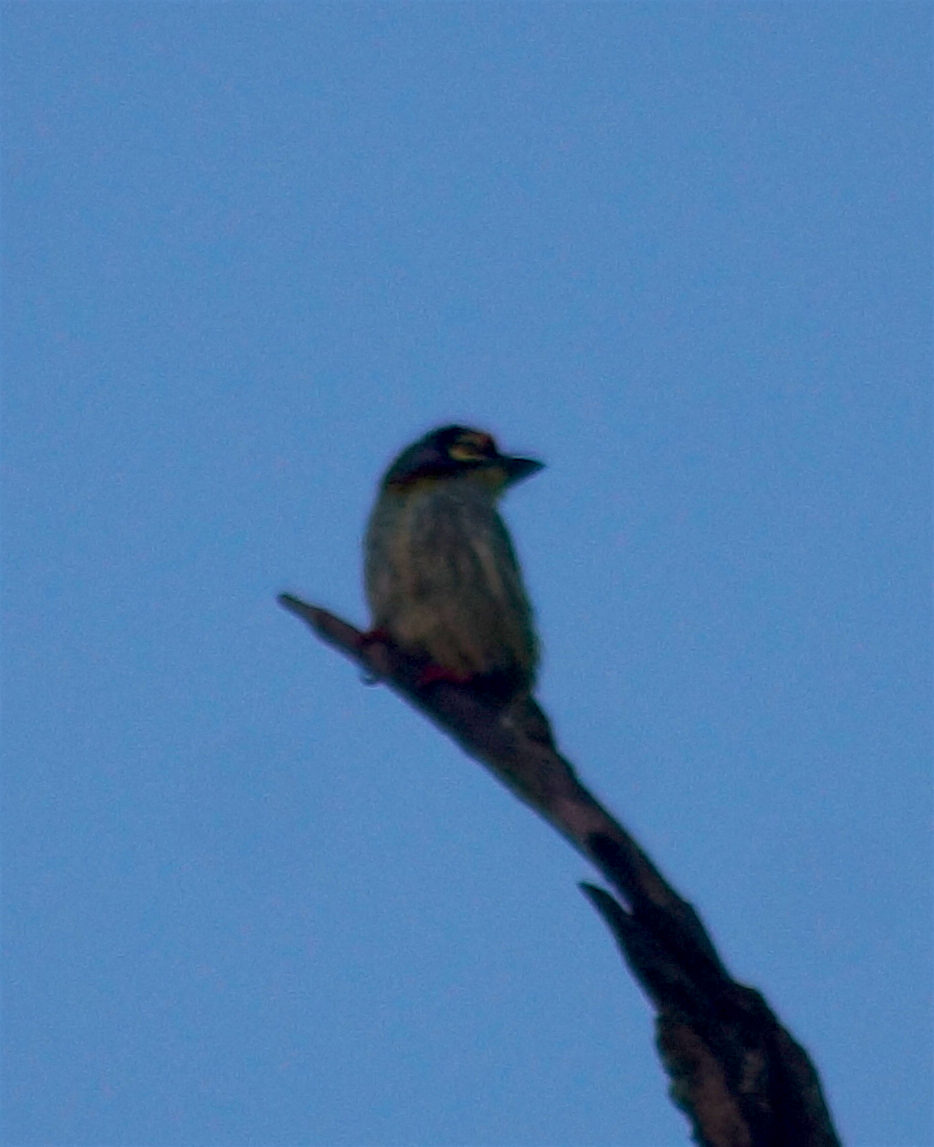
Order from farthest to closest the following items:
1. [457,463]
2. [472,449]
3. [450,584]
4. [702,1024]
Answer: [472,449]
[457,463]
[450,584]
[702,1024]

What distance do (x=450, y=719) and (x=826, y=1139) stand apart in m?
3.35

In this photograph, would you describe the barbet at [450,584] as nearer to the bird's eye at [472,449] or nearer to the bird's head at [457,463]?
the bird's head at [457,463]

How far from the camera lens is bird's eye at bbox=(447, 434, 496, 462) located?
1196cm

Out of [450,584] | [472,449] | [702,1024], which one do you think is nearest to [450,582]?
[450,584]

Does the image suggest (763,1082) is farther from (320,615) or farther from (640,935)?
(320,615)

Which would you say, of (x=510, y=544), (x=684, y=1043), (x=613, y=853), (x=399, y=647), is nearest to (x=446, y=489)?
(x=510, y=544)

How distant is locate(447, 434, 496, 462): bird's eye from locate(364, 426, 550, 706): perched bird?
145 millimetres

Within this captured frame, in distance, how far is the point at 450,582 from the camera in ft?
35.8

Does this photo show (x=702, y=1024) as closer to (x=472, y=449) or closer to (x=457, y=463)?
(x=457, y=463)

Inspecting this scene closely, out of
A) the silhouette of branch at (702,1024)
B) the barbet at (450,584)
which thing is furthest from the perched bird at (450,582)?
the silhouette of branch at (702,1024)

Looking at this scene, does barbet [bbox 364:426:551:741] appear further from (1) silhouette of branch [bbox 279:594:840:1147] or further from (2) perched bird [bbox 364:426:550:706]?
(1) silhouette of branch [bbox 279:594:840:1147]

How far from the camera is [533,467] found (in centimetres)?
1206

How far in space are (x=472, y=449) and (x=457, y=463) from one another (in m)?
0.23

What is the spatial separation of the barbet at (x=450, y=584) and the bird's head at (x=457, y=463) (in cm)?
2
